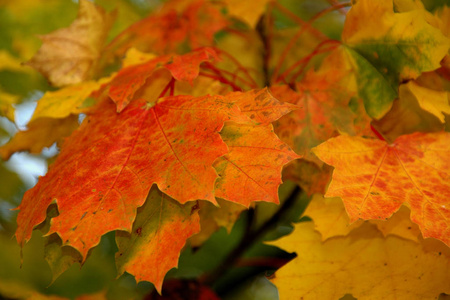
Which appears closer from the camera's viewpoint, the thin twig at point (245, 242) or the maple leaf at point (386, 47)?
the maple leaf at point (386, 47)

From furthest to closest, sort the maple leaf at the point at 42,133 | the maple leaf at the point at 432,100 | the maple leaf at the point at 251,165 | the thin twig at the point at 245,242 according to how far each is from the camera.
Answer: the thin twig at the point at 245,242 → the maple leaf at the point at 42,133 → the maple leaf at the point at 432,100 → the maple leaf at the point at 251,165

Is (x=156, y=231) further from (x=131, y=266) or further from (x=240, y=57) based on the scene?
(x=240, y=57)

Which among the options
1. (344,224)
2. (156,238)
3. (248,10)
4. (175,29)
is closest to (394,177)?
(344,224)

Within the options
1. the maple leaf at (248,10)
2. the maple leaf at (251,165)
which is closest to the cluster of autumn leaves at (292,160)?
the maple leaf at (251,165)

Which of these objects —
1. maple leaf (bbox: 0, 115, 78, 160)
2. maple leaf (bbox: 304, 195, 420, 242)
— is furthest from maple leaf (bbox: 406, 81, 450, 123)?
maple leaf (bbox: 0, 115, 78, 160)

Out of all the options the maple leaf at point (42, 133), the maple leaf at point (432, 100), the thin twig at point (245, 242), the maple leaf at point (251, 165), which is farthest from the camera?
the thin twig at point (245, 242)

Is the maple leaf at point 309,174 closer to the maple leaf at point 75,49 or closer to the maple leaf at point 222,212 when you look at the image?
the maple leaf at point 222,212

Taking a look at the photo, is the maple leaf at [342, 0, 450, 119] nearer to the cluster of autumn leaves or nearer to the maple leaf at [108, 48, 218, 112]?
the cluster of autumn leaves
